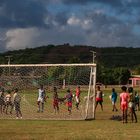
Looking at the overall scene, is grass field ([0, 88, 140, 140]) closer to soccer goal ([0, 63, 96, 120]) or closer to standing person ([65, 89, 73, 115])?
soccer goal ([0, 63, 96, 120])

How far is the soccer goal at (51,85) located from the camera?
26817 mm

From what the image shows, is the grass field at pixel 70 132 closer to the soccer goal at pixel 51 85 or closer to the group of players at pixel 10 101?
the group of players at pixel 10 101

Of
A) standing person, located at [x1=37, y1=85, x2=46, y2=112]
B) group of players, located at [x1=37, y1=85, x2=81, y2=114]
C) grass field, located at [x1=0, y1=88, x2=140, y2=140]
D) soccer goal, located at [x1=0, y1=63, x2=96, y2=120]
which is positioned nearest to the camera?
grass field, located at [x1=0, y1=88, x2=140, y2=140]

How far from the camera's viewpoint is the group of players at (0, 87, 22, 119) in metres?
26.1

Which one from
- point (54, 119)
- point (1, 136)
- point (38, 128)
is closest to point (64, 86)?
point (54, 119)

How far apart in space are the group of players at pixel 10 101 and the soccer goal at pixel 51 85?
13 cm

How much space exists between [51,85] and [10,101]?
11.4 feet

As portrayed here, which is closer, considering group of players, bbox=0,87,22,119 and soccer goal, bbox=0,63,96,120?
group of players, bbox=0,87,22,119

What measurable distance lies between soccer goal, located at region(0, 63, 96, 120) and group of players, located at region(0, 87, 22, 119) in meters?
0.13

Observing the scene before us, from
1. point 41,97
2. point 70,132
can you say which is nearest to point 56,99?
point 41,97

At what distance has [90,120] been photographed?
24766 millimetres

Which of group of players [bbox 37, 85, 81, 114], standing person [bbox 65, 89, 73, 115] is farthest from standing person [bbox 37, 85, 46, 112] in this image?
standing person [bbox 65, 89, 73, 115]

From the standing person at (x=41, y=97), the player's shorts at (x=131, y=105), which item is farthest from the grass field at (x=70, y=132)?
the standing person at (x=41, y=97)

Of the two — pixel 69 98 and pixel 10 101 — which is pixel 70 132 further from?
pixel 69 98
